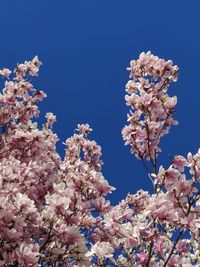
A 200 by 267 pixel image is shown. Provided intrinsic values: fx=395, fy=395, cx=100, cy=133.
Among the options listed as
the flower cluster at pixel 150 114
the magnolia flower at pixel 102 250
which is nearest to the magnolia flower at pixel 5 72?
the flower cluster at pixel 150 114

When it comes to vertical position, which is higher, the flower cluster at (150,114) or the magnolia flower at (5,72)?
the magnolia flower at (5,72)

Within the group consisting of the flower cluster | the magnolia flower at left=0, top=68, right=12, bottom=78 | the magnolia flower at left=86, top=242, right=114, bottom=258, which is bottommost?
the magnolia flower at left=86, top=242, right=114, bottom=258

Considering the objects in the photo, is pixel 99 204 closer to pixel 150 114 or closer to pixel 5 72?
pixel 150 114

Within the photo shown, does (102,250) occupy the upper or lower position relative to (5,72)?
lower

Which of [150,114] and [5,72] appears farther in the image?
[5,72]

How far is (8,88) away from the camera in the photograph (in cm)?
862

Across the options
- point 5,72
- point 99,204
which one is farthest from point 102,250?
point 5,72

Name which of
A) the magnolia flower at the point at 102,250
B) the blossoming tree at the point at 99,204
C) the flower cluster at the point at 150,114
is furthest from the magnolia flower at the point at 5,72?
the magnolia flower at the point at 102,250

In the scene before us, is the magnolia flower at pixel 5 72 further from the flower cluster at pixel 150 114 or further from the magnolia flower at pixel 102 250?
the magnolia flower at pixel 102 250

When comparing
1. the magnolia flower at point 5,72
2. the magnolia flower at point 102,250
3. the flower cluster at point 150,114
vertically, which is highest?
the magnolia flower at point 5,72

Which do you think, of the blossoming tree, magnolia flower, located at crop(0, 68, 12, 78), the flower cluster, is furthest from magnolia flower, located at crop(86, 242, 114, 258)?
magnolia flower, located at crop(0, 68, 12, 78)

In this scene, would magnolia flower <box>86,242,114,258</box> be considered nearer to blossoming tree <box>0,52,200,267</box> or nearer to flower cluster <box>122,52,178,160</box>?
blossoming tree <box>0,52,200,267</box>

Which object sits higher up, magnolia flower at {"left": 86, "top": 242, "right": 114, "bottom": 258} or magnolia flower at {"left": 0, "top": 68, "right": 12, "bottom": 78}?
magnolia flower at {"left": 0, "top": 68, "right": 12, "bottom": 78}

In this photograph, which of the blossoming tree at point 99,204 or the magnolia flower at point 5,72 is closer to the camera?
the blossoming tree at point 99,204
